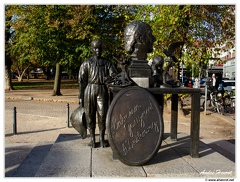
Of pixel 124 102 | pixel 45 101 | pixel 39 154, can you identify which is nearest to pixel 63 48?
pixel 45 101

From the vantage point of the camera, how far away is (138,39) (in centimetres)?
491

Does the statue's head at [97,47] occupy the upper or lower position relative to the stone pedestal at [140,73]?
upper

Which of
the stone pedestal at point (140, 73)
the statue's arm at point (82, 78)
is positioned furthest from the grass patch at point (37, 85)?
the stone pedestal at point (140, 73)

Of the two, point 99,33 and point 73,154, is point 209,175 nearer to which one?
point 73,154

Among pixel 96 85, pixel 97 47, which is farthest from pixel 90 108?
pixel 97 47

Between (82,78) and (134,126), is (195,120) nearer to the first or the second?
(134,126)

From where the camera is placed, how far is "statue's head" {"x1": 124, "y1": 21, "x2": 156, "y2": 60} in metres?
4.89

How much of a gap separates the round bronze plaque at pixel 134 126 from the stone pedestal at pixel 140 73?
1.13 feet

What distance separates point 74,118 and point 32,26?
1473cm

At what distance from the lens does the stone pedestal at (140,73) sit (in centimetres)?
476

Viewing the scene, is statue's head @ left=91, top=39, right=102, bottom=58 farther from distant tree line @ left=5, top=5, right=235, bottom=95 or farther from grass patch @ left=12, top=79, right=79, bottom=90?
grass patch @ left=12, top=79, right=79, bottom=90

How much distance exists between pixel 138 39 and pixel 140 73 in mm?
650

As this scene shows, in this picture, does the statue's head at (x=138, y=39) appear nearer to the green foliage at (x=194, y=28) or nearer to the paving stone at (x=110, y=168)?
the paving stone at (x=110, y=168)

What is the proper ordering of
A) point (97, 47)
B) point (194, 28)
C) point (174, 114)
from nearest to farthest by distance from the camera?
point (97, 47) < point (174, 114) < point (194, 28)
